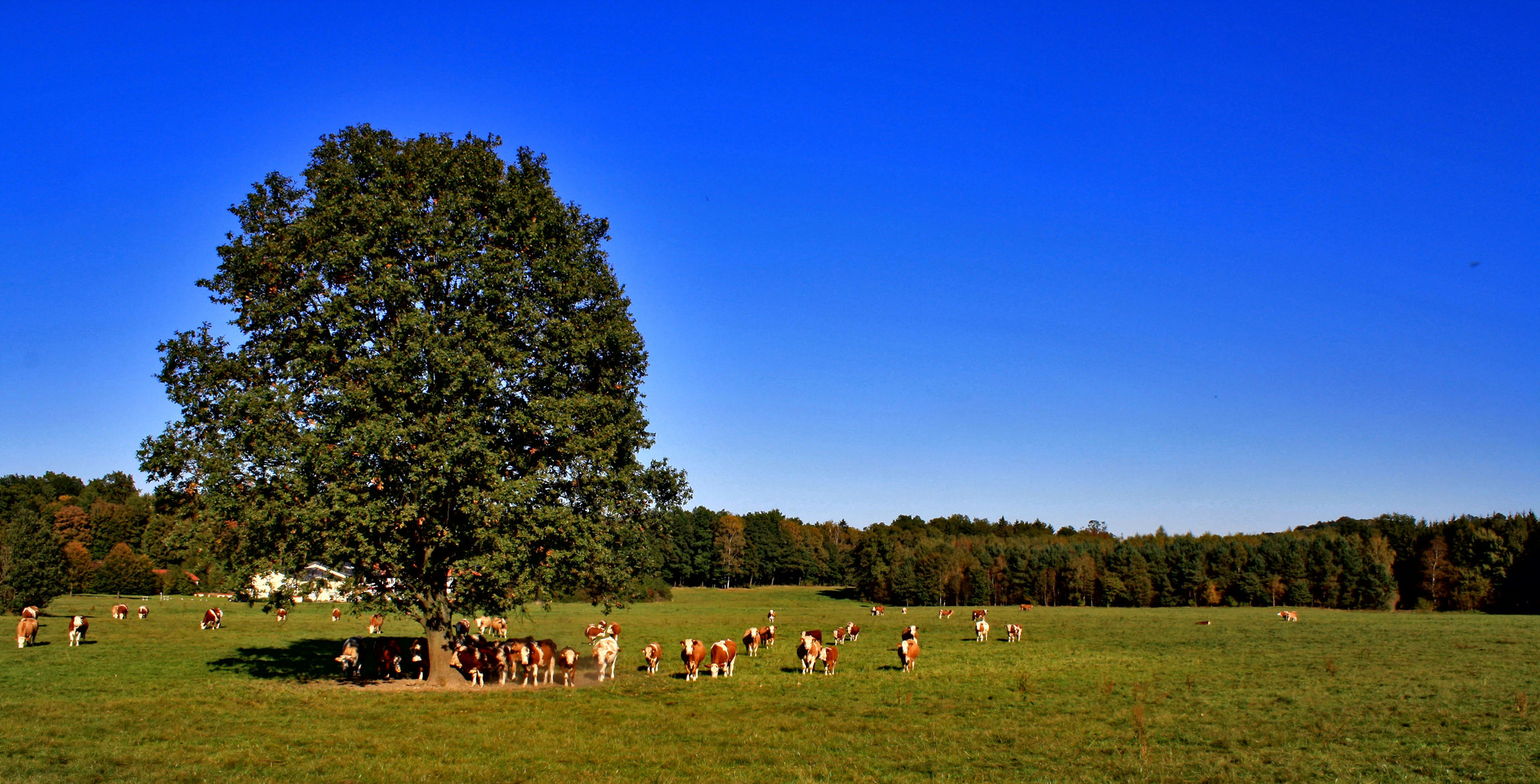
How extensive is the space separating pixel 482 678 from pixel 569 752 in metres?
11.8

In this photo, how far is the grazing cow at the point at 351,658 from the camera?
29.2 m

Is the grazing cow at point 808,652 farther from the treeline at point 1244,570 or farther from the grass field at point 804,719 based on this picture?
the treeline at point 1244,570

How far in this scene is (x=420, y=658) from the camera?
2794 cm

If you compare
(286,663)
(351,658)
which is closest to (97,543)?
(286,663)

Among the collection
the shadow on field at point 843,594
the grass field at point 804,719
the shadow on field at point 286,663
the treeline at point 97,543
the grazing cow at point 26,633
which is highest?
the treeline at point 97,543

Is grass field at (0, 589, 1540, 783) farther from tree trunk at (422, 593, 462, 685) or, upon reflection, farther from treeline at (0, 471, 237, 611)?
treeline at (0, 471, 237, 611)

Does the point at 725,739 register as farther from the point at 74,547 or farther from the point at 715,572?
the point at 715,572

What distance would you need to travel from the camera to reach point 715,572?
153 m

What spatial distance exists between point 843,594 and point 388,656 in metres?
106

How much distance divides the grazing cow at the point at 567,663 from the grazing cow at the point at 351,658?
23.8 feet

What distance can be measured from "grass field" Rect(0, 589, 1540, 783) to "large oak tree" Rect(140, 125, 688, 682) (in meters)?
4.03

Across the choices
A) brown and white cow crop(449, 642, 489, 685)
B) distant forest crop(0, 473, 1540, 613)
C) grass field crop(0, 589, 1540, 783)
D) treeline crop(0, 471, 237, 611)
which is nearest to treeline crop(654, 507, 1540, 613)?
distant forest crop(0, 473, 1540, 613)

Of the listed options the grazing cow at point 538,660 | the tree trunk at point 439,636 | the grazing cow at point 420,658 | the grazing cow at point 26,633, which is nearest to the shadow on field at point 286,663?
the grazing cow at point 420,658

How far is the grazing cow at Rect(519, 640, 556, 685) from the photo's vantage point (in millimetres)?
26922
